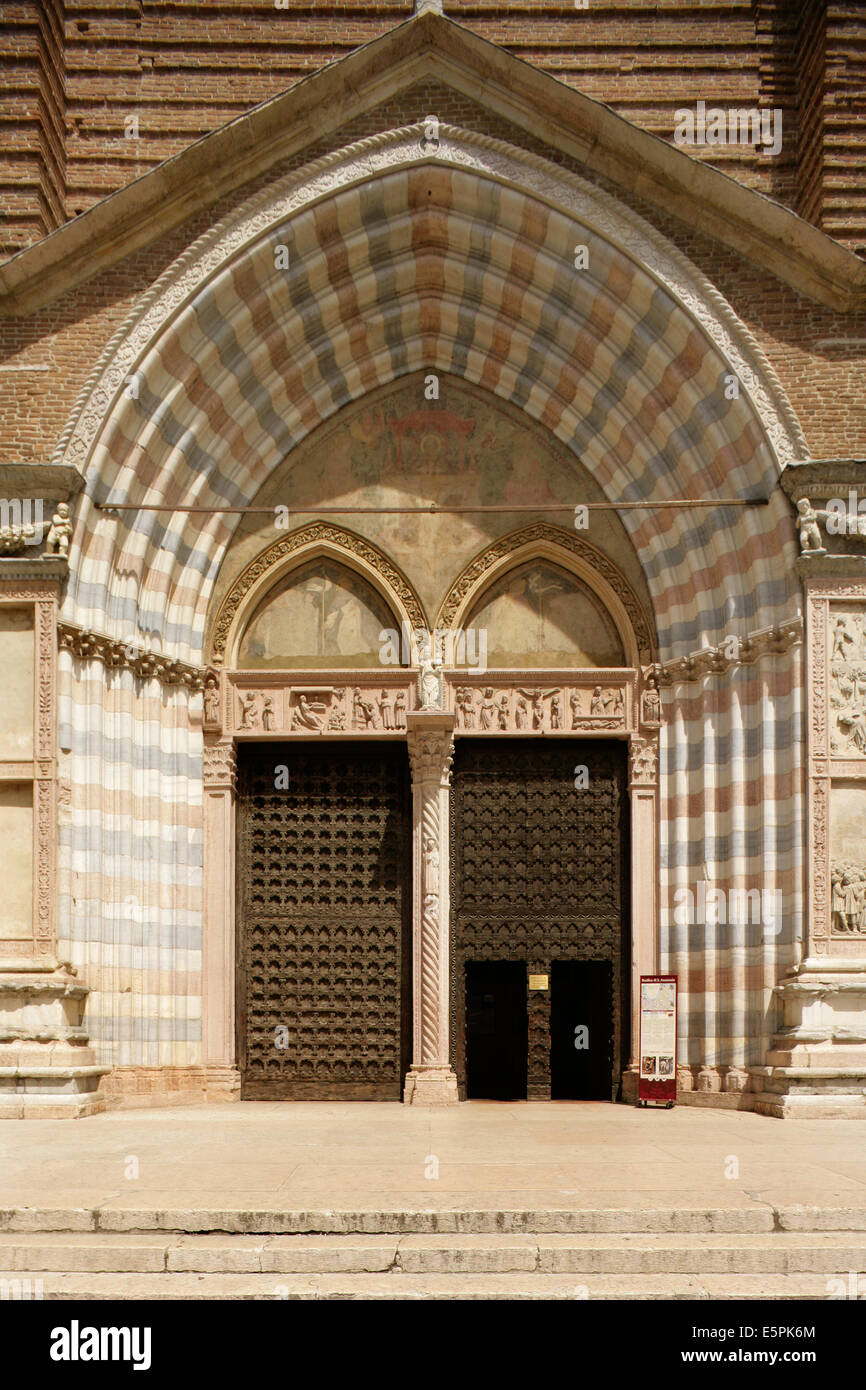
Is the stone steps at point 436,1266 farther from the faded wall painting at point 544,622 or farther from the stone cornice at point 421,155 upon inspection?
the stone cornice at point 421,155

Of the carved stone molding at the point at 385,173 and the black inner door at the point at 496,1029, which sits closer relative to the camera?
the carved stone molding at the point at 385,173

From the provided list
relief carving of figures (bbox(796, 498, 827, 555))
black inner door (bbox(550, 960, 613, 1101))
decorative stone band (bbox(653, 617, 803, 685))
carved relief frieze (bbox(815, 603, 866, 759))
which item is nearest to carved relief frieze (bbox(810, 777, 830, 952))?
carved relief frieze (bbox(815, 603, 866, 759))

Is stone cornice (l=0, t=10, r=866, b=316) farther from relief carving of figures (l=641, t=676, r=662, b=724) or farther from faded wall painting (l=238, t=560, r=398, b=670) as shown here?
relief carving of figures (l=641, t=676, r=662, b=724)

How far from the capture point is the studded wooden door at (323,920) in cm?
1595

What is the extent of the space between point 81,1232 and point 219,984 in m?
8.20

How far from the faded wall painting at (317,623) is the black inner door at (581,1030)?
3931 millimetres

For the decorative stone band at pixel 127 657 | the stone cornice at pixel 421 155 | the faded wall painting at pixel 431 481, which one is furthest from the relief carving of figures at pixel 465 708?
the stone cornice at pixel 421 155

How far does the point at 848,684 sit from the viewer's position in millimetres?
14086

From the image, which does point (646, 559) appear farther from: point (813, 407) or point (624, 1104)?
point (624, 1104)

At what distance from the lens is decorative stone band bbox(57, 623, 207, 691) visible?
14.4 metres

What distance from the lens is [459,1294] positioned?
6.78 metres

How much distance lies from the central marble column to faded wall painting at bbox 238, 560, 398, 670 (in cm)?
109
